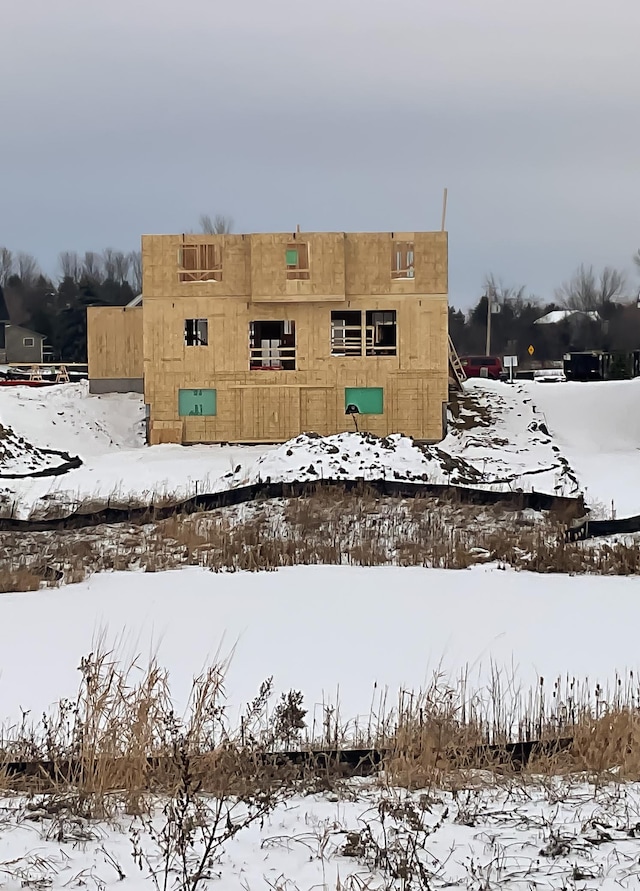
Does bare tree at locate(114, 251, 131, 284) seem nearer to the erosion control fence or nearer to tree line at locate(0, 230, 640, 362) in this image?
tree line at locate(0, 230, 640, 362)

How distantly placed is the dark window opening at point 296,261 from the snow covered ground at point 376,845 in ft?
91.1

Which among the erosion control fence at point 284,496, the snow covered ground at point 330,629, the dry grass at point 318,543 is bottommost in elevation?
the snow covered ground at point 330,629

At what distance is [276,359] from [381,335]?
543cm

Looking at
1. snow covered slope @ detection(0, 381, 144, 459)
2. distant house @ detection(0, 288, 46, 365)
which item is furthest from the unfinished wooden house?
distant house @ detection(0, 288, 46, 365)

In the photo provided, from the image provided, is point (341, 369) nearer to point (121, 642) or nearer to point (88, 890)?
point (121, 642)

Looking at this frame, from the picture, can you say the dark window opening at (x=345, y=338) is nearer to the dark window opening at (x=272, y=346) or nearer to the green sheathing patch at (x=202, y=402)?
the dark window opening at (x=272, y=346)

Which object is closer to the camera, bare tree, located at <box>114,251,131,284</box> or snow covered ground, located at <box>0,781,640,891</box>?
snow covered ground, located at <box>0,781,640,891</box>

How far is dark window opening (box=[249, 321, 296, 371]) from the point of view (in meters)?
33.5

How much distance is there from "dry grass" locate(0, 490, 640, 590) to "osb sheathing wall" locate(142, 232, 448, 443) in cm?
1391

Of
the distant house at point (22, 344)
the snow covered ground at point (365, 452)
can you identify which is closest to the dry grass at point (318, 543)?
the snow covered ground at point (365, 452)

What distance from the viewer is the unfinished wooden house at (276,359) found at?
108 feet

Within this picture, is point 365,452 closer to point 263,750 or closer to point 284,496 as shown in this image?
point 284,496

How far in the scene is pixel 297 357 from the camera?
109ft

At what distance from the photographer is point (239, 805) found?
18.6ft
